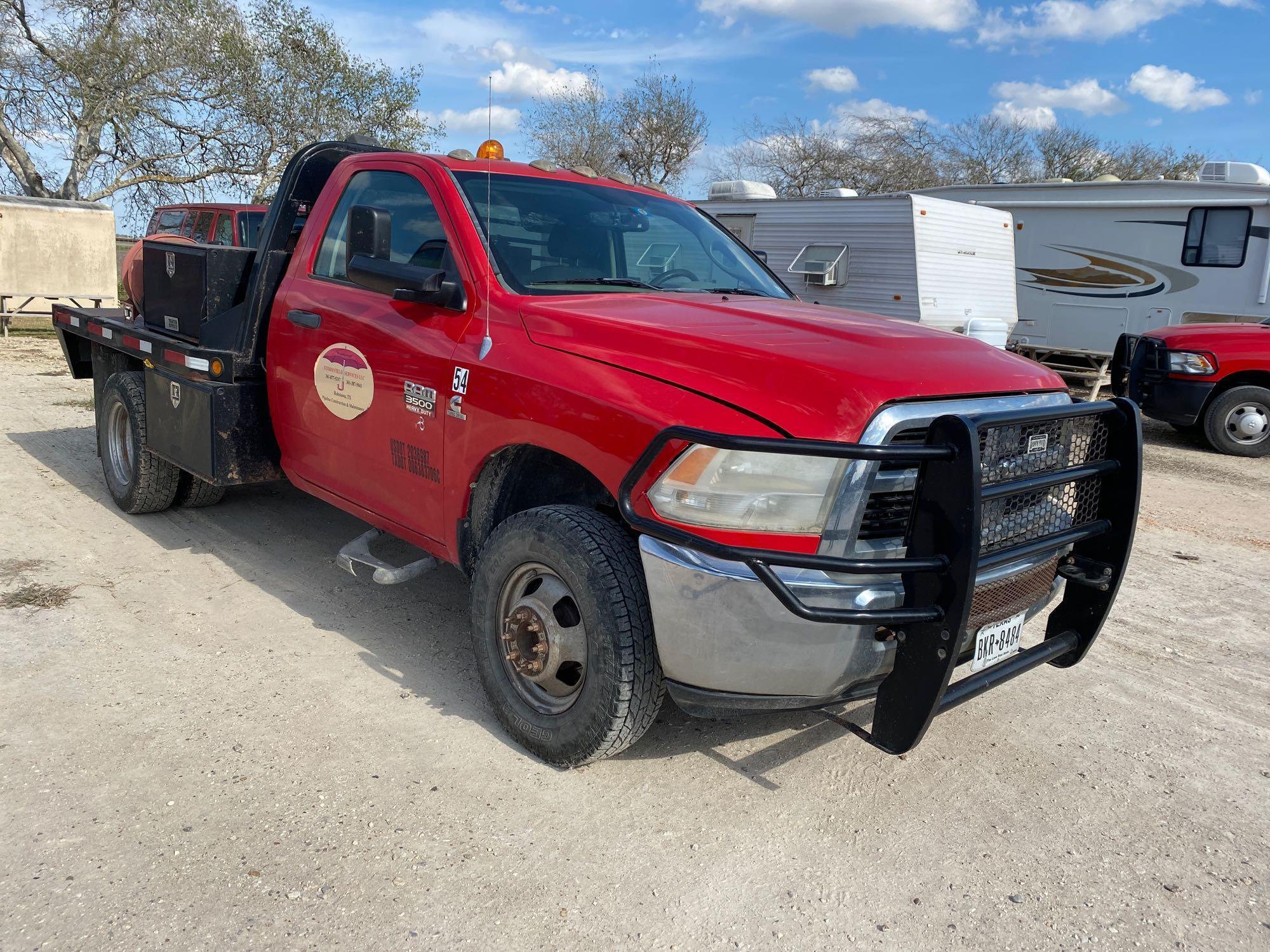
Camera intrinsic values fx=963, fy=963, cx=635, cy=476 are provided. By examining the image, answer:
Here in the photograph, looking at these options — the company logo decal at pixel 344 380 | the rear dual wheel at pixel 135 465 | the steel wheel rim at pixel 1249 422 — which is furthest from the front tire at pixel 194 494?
the steel wheel rim at pixel 1249 422

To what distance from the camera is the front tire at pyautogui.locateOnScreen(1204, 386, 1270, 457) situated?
10023 millimetres

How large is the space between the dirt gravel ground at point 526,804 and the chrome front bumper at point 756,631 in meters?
0.54

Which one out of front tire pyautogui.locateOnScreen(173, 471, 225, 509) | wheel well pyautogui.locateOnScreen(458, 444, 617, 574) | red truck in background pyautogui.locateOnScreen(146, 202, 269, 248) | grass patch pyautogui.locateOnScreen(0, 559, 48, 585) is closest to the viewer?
wheel well pyautogui.locateOnScreen(458, 444, 617, 574)

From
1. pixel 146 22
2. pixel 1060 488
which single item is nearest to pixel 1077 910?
pixel 1060 488

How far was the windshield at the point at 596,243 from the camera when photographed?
3.68 m

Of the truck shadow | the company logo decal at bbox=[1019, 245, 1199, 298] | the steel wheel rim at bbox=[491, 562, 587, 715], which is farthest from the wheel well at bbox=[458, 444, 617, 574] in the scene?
the company logo decal at bbox=[1019, 245, 1199, 298]

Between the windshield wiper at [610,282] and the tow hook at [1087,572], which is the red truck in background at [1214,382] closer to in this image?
the tow hook at [1087,572]

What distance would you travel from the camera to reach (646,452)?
8.79 ft

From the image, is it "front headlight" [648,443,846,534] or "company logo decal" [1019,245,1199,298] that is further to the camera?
"company logo decal" [1019,245,1199,298]

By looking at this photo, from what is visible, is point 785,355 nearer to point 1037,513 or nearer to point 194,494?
point 1037,513

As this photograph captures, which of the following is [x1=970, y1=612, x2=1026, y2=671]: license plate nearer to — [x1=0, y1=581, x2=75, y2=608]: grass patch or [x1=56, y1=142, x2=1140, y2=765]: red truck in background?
[x1=56, y1=142, x2=1140, y2=765]: red truck in background

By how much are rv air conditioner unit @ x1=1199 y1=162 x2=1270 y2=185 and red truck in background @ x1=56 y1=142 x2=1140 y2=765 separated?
13.2m

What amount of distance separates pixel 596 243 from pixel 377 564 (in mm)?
1620

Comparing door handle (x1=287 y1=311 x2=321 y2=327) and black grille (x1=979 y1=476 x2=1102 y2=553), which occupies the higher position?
door handle (x1=287 y1=311 x2=321 y2=327)
